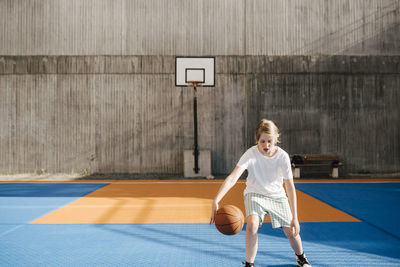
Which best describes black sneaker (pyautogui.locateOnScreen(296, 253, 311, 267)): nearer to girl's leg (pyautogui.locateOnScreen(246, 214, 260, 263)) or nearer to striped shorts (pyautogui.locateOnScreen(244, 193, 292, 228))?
striped shorts (pyautogui.locateOnScreen(244, 193, 292, 228))

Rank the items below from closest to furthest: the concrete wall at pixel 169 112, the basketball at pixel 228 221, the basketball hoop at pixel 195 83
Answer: the basketball at pixel 228 221 → the basketball hoop at pixel 195 83 → the concrete wall at pixel 169 112

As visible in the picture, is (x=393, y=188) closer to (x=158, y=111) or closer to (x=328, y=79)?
(x=328, y=79)

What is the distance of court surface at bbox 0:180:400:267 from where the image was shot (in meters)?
3.47

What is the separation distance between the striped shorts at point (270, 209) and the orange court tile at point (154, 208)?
2454mm

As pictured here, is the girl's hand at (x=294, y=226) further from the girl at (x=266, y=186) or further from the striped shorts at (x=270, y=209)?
the striped shorts at (x=270, y=209)

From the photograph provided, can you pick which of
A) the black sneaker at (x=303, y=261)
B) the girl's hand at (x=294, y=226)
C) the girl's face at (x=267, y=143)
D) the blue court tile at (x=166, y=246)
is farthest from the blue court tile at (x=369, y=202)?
the girl's face at (x=267, y=143)

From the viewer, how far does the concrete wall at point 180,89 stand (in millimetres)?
12758

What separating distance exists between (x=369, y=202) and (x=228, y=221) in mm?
5105

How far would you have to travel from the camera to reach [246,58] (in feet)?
42.7

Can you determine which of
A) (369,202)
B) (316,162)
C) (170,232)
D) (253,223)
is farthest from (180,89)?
(253,223)

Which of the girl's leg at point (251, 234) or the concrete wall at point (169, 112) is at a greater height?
the concrete wall at point (169, 112)

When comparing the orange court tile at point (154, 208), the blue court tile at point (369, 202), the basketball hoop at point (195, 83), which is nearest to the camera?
the blue court tile at point (369, 202)

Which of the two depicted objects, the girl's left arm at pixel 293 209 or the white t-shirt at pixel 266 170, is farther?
the white t-shirt at pixel 266 170

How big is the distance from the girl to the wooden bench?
9.36m
